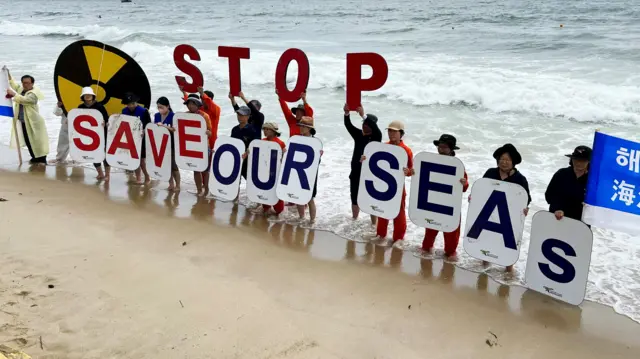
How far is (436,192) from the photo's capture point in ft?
20.2

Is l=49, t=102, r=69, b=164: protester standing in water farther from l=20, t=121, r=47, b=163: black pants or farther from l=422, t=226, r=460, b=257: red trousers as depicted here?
l=422, t=226, r=460, b=257: red trousers

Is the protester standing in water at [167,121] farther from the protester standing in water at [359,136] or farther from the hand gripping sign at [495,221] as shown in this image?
the hand gripping sign at [495,221]

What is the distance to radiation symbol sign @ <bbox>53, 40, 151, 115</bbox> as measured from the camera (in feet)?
28.1

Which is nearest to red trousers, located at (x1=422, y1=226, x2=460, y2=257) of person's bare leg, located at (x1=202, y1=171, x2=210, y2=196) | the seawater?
the seawater

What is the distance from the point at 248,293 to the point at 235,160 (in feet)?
8.19

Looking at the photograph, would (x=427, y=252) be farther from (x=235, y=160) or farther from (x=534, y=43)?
(x=534, y=43)

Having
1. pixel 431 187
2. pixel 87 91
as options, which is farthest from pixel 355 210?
pixel 87 91

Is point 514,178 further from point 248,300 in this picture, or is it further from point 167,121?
point 167,121

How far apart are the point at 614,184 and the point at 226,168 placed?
15.3 ft

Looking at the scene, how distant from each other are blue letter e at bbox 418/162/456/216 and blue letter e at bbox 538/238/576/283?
106 centimetres

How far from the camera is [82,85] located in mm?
8773

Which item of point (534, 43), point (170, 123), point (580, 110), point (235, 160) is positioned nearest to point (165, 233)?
point (235, 160)

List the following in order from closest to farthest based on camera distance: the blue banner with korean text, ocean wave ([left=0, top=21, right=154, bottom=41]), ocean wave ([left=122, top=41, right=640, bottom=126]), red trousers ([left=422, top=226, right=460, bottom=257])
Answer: the blue banner with korean text < red trousers ([left=422, top=226, right=460, bottom=257]) < ocean wave ([left=122, top=41, right=640, bottom=126]) < ocean wave ([left=0, top=21, right=154, bottom=41])

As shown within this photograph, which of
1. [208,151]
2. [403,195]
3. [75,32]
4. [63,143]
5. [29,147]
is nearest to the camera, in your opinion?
→ [403,195]
